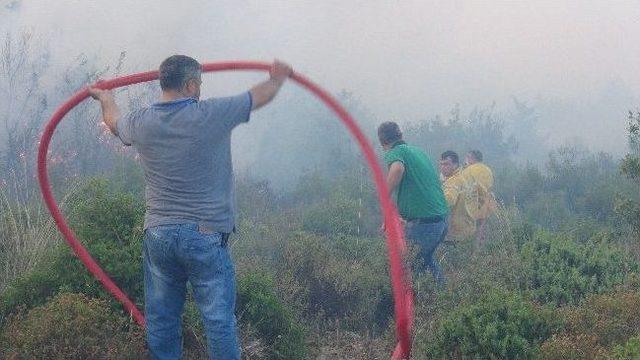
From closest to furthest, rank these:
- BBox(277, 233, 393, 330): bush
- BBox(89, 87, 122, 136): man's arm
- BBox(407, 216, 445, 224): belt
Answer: BBox(89, 87, 122, 136): man's arm → BBox(277, 233, 393, 330): bush → BBox(407, 216, 445, 224): belt

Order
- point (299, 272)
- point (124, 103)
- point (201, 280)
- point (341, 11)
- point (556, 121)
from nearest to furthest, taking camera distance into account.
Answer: point (201, 280) → point (299, 272) → point (124, 103) → point (341, 11) → point (556, 121)

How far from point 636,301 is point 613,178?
6.43m

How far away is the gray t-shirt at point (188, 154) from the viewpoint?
3.73 meters

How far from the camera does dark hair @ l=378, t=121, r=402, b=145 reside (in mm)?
6066

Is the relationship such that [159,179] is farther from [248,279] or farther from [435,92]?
[435,92]

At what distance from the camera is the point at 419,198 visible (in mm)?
6344

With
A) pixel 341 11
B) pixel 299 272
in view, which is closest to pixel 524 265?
pixel 299 272

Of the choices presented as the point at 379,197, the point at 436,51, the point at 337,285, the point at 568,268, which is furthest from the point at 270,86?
the point at 436,51

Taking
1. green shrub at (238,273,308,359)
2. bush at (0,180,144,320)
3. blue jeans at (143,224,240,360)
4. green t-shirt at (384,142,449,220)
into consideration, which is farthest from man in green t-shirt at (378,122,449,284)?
blue jeans at (143,224,240,360)

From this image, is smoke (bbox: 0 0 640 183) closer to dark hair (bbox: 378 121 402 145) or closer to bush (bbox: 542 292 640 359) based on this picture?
dark hair (bbox: 378 121 402 145)

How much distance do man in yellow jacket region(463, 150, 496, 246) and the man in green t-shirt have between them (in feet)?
4.47

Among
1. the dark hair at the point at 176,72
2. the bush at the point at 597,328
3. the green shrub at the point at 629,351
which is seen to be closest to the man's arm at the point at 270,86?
the dark hair at the point at 176,72

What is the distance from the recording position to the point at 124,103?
519 inches

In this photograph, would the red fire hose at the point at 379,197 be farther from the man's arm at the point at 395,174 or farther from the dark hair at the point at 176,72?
the man's arm at the point at 395,174
